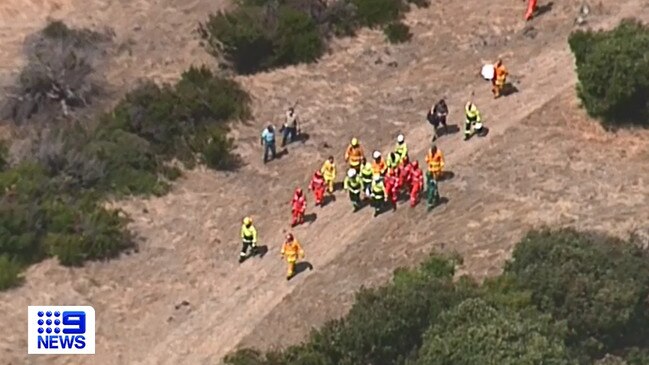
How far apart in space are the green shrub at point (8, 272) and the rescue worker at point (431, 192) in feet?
31.0

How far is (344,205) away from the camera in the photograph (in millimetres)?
30188

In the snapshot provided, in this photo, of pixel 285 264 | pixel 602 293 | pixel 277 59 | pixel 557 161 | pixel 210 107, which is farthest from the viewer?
pixel 277 59

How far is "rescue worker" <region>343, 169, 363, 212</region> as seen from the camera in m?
29.4

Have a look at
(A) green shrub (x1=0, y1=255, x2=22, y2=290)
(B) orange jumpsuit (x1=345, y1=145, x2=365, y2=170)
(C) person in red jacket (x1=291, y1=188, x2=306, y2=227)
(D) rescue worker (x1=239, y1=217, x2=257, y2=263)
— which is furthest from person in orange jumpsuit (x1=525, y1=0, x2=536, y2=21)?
(A) green shrub (x1=0, y1=255, x2=22, y2=290)

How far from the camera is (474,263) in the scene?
87.4 ft

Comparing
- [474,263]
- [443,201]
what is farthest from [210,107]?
[474,263]

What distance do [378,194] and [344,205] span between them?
1.34 meters

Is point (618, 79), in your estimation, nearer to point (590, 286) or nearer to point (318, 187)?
point (318, 187)

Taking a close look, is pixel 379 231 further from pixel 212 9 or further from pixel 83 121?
pixel 212 9

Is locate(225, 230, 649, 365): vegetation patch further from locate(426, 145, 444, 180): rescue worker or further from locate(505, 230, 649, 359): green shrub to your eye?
locate(426, 145, 444, 180): rescue worker

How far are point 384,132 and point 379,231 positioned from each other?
5.63 meters

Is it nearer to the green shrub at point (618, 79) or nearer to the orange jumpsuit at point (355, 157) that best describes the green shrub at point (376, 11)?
the green shrub at point (618, 79)

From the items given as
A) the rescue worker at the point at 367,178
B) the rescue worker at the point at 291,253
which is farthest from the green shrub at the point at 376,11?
the rescue worker at the point at 291,253

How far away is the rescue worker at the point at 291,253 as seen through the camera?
27.5 metres
